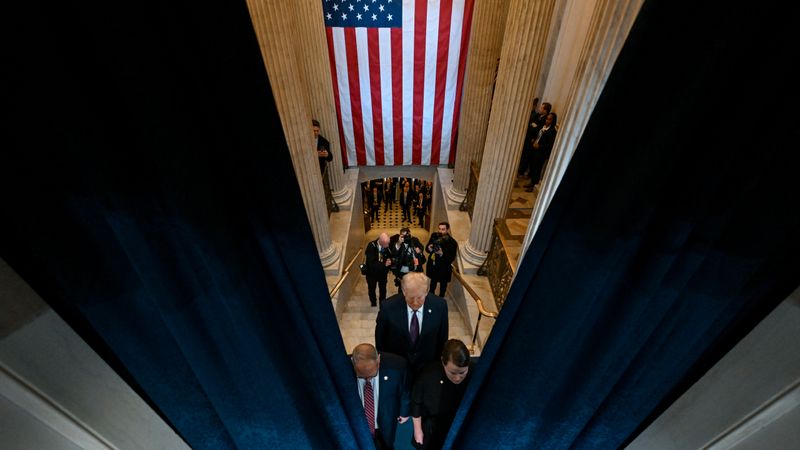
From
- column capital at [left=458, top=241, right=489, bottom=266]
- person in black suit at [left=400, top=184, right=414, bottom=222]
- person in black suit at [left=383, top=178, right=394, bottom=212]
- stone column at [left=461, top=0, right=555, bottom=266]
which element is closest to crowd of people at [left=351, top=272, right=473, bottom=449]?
stone column at [left=461, top=0, right=555, bottom=266]

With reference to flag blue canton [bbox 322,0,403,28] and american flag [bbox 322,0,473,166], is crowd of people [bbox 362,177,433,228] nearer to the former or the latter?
american flag [bbox 322,0,473,166]

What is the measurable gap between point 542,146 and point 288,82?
4.06 metres

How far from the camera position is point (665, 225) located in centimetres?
113

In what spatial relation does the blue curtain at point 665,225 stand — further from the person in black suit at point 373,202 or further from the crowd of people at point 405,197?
the person in black suit at point 373,202

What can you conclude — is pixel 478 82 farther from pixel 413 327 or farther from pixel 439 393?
pixel 439 393

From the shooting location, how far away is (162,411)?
146cm

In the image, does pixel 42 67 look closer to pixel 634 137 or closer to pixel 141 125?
pixel 141 125

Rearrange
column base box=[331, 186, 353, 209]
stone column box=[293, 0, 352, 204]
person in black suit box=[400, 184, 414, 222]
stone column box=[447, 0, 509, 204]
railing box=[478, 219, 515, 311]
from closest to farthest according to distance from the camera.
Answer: railing box=[478, 219, 515, 311] < stone column box=[293, 0, 352, 204] < stone column box=[447, 0, 509, 204] < column base box=[331, 186, 353, 209] < person in black suit box=[400, 184, 414, 222]

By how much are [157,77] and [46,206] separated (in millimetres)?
407

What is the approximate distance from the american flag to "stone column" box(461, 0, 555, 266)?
190cm

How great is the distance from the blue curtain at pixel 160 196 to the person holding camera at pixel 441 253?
Answer: 3825 mm

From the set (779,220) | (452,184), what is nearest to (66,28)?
(779,220)

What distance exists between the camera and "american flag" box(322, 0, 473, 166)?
582 cm

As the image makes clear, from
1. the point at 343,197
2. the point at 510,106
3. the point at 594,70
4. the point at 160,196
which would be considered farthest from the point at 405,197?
the point at 160,196
